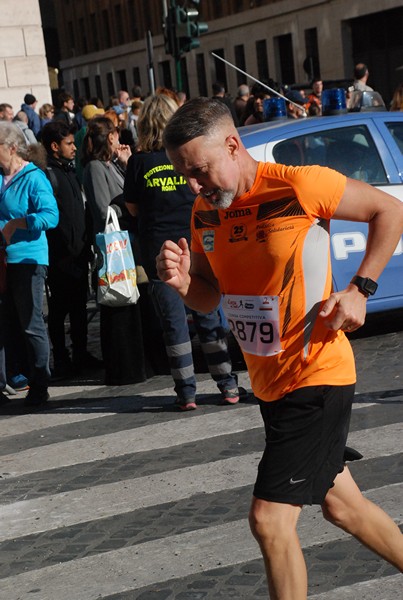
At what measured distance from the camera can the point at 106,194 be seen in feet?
28.5

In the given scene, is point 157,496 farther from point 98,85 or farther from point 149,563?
point 98,85

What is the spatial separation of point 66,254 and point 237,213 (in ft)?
17.2

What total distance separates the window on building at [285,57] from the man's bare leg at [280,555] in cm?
5261

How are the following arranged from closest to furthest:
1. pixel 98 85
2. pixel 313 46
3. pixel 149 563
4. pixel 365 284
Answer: pixel 365 284, pixel 149 563, pixel 313 46, pixel 98 85

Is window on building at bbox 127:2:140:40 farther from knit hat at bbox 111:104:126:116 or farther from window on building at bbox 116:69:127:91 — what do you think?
knit hat at bbox 111:104:126:116

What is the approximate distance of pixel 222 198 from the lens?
3.63 metres

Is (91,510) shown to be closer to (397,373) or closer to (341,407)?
(341,407)

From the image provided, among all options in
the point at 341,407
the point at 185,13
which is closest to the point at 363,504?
the point at 341,407

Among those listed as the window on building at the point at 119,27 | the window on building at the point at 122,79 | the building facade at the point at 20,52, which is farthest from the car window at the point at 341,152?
the window on building at the point at 119,27

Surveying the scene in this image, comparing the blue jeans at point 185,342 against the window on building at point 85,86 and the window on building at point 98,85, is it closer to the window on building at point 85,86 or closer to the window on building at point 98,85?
the window on building at point 98,85

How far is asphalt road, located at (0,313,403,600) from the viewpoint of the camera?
4516 mm

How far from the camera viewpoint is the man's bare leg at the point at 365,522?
370cm

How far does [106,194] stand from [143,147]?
1378 mm

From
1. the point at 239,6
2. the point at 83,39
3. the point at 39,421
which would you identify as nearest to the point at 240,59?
the point at 239,6
